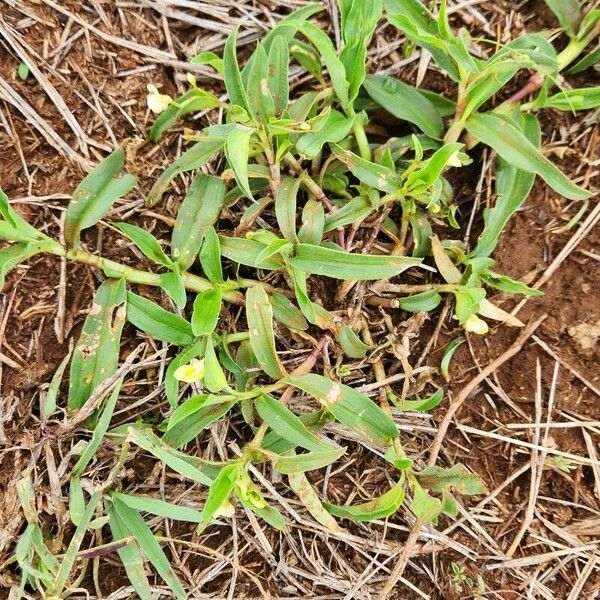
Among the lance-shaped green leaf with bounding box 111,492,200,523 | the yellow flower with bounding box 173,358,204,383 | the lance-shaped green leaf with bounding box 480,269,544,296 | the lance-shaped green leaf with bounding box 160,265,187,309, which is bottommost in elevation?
the lance-shaped green leaf with bounding box 111,492,200,523

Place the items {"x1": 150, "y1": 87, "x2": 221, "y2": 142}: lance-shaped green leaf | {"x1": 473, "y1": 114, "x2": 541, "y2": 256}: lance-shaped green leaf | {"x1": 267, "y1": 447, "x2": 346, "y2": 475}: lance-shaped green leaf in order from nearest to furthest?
{"x1": 267, "y1": 447, "x2": 346, "y2": 475}: lance-shaped green leaf → {"x1": 150, "y1": 87, "x2": 221, "y2": 142}: lance-shaped green leaf → {"x1": 473, "y1": 114, "x2": 541, "y2": 256}: lance-shaped green leaf

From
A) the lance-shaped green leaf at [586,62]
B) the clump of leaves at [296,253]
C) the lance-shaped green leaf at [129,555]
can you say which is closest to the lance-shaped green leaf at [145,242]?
the clump of leaves at [296,253]

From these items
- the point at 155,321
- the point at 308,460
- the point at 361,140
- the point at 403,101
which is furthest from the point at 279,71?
the point at 308,460

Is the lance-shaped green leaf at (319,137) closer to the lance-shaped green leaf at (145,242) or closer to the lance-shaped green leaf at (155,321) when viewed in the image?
the lance-shaped green leaf at (145,242)

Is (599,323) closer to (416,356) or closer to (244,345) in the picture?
(416,356)

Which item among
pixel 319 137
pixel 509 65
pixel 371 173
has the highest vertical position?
pixel 509 65

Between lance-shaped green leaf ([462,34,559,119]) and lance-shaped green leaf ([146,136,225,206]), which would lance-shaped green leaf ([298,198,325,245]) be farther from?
lance-shaped green leaf ([462,34,559,119])

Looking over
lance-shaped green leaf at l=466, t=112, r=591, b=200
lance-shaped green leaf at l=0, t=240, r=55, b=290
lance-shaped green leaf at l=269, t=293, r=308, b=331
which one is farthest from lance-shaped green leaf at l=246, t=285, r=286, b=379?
lance-shaped green leaf at l=466, t=112, r=591, b=200

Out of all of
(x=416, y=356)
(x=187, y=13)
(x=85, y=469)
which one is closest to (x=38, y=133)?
(x=187, y=13)

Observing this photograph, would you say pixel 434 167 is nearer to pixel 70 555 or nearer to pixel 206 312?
pixel 206 312
